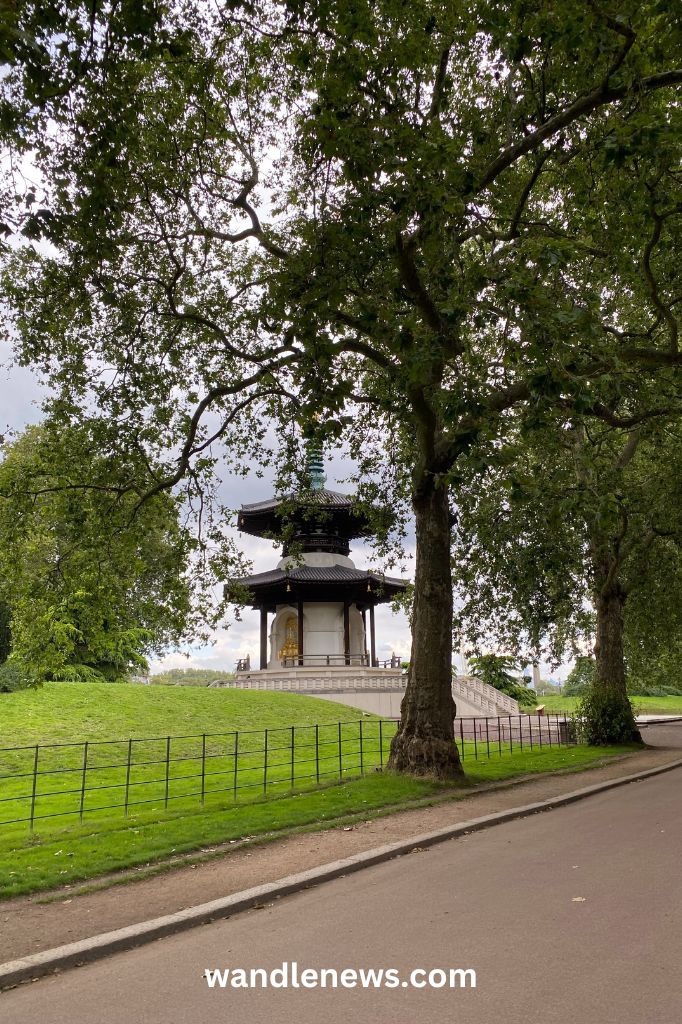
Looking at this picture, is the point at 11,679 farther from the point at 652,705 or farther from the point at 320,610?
the point at 652,705

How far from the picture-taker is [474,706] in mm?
35531

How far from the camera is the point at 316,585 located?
41.3m

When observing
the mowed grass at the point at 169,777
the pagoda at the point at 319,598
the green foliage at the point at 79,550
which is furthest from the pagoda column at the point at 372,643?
the green foliage at the point at 79,550

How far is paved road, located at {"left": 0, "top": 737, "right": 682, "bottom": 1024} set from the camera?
437cm

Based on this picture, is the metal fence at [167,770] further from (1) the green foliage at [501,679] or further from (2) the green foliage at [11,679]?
(1) the green foliage at [501,679]

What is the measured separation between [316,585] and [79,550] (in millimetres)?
26441

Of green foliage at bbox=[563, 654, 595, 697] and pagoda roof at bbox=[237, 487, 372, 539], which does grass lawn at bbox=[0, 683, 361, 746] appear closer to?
pagoda roof at bbox=[237, 487, 372, 539]

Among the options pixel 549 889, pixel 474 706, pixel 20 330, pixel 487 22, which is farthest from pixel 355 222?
pixel 474 706

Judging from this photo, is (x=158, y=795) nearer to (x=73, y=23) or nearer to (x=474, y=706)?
(x=73, y=23)

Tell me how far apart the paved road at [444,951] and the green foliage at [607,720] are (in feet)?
54.9

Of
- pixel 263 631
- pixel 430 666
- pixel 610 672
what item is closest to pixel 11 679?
pixel 430 666

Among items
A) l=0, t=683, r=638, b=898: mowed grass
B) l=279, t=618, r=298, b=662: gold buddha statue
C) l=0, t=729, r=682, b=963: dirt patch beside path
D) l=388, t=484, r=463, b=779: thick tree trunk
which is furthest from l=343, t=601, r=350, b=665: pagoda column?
l=0, t=729, r=682, b=963: dirt patch beside path

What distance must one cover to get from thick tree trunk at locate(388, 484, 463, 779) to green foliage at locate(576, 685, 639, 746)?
11554 millimetres

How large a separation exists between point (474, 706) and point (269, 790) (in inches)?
905
